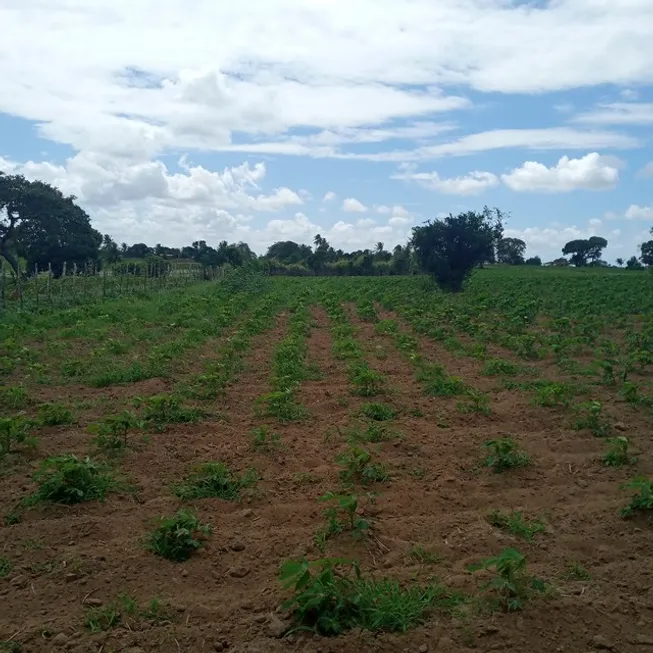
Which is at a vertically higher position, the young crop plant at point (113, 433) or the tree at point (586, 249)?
the tree at point (586, 249)

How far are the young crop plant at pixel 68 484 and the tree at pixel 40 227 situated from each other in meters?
37.4

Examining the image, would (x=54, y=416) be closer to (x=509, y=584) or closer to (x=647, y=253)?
(x=509, y=584)

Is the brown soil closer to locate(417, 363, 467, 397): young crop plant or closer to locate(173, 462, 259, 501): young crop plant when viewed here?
locate(173, 462, 259, 501): young crop plant

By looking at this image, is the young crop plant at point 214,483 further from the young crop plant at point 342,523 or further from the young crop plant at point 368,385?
the young crop plant at point 368,385

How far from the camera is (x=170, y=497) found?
5586mm

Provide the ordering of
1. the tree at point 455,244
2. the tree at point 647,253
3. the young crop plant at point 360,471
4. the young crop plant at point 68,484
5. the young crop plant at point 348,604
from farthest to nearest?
the tree at point 647,253, the tree at point 455,244, the young crop plant at point 360,471, the young crop plant at point 68,484, the young crop plant at point 348,604

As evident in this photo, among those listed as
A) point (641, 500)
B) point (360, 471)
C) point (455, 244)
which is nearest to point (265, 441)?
point (360, 471)

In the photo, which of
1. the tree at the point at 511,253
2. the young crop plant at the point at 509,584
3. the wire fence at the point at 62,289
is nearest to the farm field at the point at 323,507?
the young crop plant at the point at 509,584

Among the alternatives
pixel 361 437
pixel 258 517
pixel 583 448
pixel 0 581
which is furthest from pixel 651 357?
pixel 0 581

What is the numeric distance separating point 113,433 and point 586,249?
101317 mm

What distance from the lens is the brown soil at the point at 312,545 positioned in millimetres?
3574

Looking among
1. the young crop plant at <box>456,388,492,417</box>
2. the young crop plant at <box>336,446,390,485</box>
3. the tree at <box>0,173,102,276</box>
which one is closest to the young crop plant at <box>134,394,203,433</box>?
the young crop plant at <box>336,446,390,485</box>

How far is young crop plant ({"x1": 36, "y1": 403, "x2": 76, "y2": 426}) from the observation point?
7496 mm

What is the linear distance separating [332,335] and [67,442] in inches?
394
